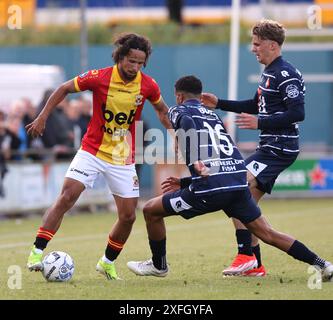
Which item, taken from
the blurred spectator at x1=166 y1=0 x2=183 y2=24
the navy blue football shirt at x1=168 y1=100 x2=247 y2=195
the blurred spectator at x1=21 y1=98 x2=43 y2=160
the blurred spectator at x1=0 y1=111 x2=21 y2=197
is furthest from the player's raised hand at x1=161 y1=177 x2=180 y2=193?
the blurred spectator at x1=166 y1=0 x2=183 y2=24

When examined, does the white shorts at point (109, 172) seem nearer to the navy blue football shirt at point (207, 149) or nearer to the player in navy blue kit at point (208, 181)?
the player in navy blue kit at point (208, 181)

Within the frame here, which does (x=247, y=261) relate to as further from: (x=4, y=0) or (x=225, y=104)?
(x=4, y=0)

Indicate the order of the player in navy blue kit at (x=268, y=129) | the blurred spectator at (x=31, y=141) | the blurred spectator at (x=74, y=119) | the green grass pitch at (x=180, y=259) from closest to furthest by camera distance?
the green grass pitch at (x=180, y=259), the player in navy blue kit at (x=268, y=129), the blurred spectator at (x=31, y=141), the blurred spectator at (x=74, y=119)

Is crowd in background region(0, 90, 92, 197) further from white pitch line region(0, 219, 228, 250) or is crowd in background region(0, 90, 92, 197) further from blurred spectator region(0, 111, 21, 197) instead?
white pitch line region(0, 219, 228, 250)

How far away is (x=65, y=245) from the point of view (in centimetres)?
1472

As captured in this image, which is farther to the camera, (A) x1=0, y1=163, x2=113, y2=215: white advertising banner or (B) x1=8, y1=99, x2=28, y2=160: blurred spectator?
(B) x1=8, y1=99, x2=28, y2=160: blurred spectator

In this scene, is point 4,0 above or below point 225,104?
above

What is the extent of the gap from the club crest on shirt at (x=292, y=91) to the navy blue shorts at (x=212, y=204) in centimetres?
112

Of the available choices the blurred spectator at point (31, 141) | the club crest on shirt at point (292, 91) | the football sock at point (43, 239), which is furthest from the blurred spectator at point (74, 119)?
the club crest on shirt at point (292, 91)

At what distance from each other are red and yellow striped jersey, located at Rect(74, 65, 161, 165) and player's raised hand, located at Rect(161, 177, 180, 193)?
0.80 m

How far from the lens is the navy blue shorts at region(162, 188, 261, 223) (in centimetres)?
980

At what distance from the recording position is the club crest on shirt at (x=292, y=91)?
10375 millimetres

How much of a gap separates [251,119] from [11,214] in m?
10.2
